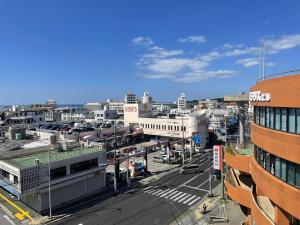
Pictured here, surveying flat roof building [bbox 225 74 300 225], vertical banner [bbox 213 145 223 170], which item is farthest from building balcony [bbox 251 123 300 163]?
vertical banner [bbox 213 145 223 170]

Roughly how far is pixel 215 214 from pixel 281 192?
69.6 feet

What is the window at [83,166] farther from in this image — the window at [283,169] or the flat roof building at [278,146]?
the window at [283,169]

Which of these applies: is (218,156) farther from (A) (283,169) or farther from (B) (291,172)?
(B) (291,172)

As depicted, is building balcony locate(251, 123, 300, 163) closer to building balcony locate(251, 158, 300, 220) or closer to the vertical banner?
building balcony locate(251, 158, 300, 220)

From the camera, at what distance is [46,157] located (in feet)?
144

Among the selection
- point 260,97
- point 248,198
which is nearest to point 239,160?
point 248,198

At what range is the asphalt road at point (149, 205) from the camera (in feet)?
118

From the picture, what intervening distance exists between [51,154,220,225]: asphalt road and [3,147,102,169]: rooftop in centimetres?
907

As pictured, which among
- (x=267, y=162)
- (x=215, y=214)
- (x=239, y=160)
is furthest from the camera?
(x=215, y=214)

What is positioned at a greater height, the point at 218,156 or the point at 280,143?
the point at 280,143

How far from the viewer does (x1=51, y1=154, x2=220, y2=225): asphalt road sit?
1421 inches

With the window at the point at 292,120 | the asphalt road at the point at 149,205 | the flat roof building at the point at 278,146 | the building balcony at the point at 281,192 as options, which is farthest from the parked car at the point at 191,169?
the window at the point at 292,120

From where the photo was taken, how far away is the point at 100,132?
87.3 m

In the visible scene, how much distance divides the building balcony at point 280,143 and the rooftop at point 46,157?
3180cm
